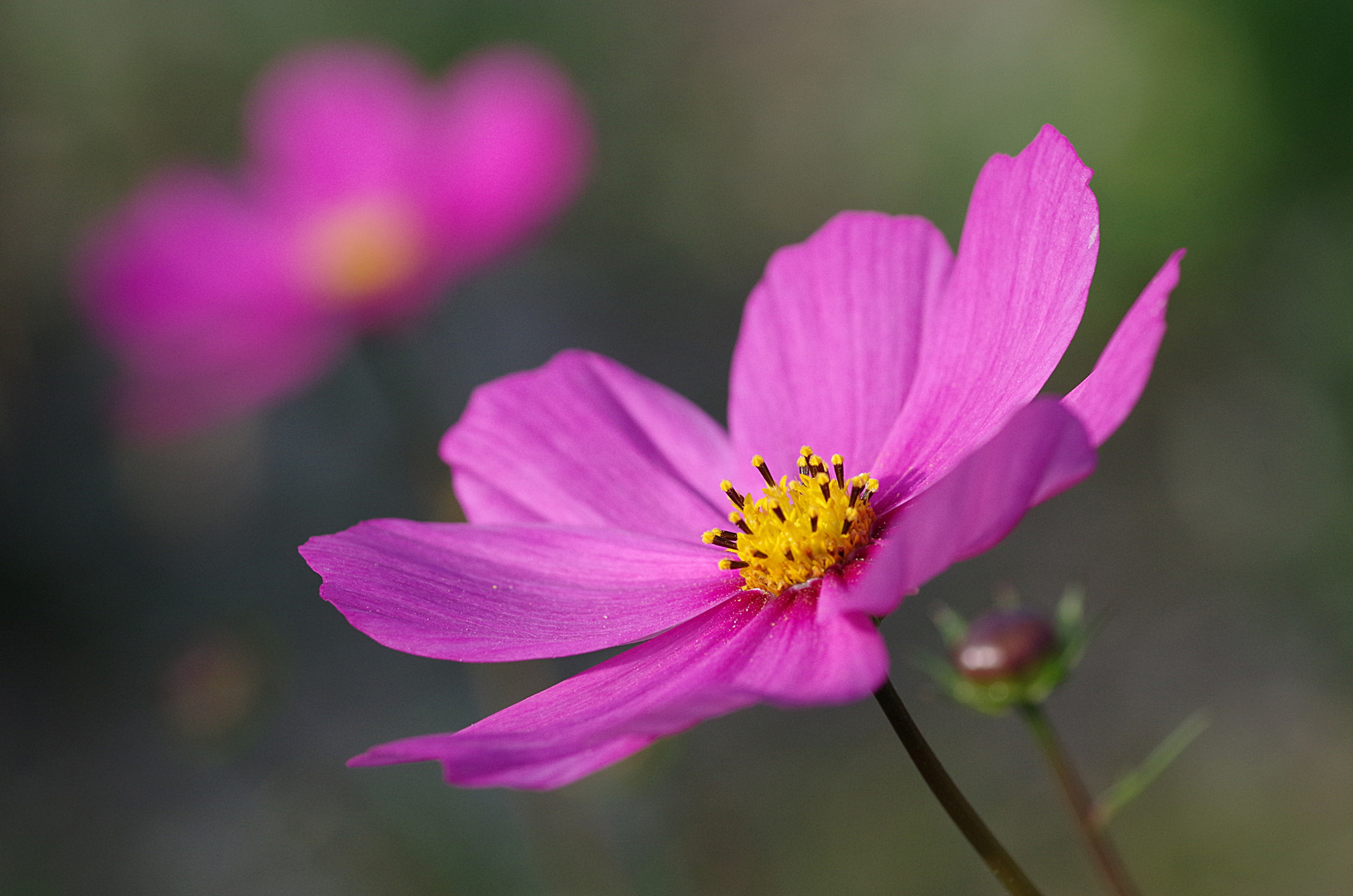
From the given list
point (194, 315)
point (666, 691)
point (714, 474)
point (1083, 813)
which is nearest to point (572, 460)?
point (714, 474)

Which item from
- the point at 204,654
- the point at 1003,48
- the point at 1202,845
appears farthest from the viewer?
the point at 1003,48

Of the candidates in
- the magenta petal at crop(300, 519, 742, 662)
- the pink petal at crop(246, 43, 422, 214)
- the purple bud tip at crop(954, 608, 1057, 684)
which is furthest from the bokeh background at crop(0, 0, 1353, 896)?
the magenta petal at crop(300, 519, 742, 662)

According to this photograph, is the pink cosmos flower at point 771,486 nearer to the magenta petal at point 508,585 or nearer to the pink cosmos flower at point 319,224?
the magenta petal at point 508,585

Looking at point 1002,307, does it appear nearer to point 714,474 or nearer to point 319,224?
point 714,474

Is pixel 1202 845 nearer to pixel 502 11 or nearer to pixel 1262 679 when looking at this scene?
pixel 1262 679

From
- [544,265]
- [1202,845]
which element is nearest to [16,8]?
[544,265]

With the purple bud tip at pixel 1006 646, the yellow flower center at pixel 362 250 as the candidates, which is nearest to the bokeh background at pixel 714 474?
the yellow flower center at pixel 362 250
